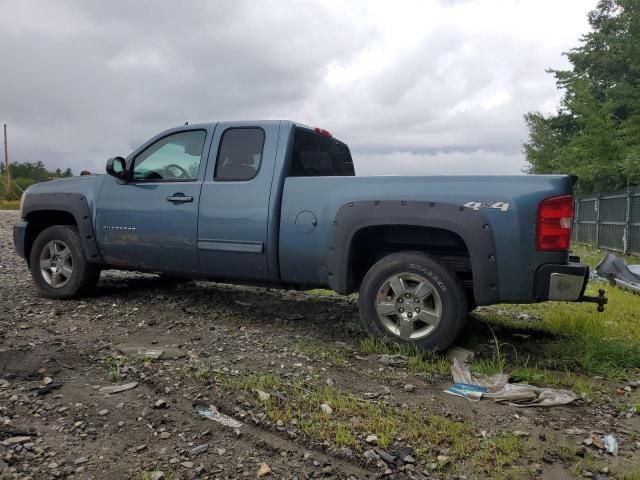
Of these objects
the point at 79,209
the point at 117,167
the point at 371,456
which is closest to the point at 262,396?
the point at 371,456

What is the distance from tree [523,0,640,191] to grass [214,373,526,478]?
19.7 m

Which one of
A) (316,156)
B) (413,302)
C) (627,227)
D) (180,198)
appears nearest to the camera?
(413,302)

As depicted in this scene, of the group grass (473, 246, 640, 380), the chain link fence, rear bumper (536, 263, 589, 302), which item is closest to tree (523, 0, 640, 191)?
the chain link fence

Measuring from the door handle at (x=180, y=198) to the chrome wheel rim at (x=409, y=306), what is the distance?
2.15 meters

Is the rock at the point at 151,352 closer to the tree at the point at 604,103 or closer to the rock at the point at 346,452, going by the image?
the rock at the point at 346,452

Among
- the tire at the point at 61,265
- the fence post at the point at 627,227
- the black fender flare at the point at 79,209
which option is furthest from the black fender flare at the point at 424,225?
the fence post at the point at 627,227

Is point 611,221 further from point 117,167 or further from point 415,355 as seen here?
point 117,167

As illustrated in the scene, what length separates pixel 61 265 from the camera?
6.29 meters

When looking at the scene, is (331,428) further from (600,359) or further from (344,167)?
(344,167)

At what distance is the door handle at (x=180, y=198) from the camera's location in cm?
531

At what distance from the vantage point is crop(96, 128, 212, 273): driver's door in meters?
5.36

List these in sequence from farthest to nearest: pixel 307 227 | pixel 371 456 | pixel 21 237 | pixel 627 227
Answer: pixel 627 227 → pixel 21 237 → pixel 307 227 → pixel 371 456

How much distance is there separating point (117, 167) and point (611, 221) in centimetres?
1433

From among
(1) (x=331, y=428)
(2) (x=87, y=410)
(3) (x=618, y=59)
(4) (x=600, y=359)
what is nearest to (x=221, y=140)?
(2) (x=87, y=410)
